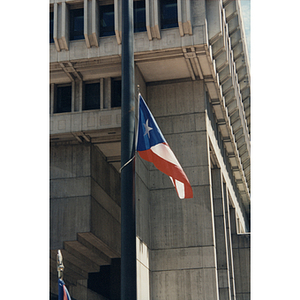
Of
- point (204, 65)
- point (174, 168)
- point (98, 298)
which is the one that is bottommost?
point (98, 298)

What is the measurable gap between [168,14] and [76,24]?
13.3 ft

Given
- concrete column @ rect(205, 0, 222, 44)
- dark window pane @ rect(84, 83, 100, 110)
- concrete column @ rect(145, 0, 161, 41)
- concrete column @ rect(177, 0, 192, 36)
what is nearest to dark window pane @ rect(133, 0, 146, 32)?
concrete column @ rect(145, 0, 161, 41)

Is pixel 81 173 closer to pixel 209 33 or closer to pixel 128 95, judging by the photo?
pixel 209 33

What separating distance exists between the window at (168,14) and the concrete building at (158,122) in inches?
1.6

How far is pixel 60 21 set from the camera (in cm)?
2172

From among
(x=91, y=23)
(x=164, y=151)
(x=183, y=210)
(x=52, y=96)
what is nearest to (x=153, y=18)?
(x=91, y=23)

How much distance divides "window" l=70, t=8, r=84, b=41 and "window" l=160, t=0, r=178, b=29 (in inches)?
139

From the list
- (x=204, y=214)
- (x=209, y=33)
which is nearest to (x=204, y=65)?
(x=209, y=33)

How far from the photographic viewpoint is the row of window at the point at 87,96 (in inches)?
907

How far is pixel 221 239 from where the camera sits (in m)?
28.2

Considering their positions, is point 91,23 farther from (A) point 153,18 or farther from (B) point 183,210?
(B) point 183,210

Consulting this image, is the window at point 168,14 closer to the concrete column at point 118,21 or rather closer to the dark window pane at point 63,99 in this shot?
the concrete column at point 118,21

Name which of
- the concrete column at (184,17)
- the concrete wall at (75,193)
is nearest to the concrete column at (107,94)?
the concrete wall at (75,193)

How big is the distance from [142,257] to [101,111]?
6.63 metres
